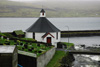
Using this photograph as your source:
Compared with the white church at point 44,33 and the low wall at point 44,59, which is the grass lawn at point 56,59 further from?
the white church at point 44,33

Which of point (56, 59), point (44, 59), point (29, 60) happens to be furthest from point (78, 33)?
point (29, 60)

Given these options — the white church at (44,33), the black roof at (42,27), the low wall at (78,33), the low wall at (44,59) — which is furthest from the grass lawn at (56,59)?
the low wall at (78,33)

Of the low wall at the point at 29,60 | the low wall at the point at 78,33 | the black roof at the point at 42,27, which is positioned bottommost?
the low wall at the point at 29,60

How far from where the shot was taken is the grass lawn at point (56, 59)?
3207 cm

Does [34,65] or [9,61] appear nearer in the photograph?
[9,61]

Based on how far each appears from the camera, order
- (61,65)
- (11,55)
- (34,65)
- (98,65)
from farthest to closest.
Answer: (98,65), (61,65), (34,65), (11,55)

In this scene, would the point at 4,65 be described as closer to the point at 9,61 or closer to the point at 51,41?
the point at 9,61

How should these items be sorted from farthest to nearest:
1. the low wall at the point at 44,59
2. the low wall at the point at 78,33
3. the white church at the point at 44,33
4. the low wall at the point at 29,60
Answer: the low wall at the point at 78,33 → the white church at the point at 44,33 → the low wall at the point at 44,59 → the low wall at the point at 29,60

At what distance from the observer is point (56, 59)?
3475 centimetres

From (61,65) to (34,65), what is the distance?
7.16 meters

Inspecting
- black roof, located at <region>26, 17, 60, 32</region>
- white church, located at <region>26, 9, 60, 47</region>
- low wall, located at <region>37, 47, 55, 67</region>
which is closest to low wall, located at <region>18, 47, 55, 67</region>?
low wall, located at <region>37, 47, 55, 67</region>

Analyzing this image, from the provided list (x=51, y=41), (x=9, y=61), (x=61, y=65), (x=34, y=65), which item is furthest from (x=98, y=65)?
(x=9, y=61)

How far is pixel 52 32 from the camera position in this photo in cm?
4634

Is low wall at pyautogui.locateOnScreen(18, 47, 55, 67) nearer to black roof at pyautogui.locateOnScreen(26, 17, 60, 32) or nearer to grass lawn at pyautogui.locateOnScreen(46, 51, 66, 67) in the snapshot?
grass lawn at pyautogui.locateOnScreen(46, 51, 66, 67)
